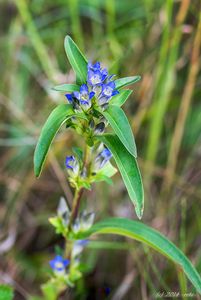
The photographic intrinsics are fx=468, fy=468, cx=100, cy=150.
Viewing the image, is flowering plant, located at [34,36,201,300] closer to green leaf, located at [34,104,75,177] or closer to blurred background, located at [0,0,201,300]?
green leaf, located at [34,104,75,177]

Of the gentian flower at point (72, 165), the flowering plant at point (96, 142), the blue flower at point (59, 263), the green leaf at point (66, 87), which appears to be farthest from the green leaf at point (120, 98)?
the blue flower at point (59, 263)

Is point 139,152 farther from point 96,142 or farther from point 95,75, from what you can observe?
point 95,75

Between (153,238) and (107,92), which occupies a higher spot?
(107,92)

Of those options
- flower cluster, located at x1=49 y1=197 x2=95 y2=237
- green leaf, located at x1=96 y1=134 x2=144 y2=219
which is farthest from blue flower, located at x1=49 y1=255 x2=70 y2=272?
green leaf, located at x1=96 y1=134 x2=144 y2=219

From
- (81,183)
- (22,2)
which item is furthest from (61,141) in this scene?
(81,183)

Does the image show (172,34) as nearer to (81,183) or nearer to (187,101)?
(187,101)

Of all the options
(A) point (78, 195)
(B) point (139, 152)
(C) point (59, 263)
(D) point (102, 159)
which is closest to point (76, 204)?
(A) point (78, 195)
